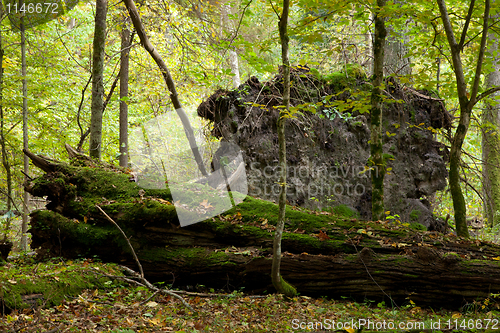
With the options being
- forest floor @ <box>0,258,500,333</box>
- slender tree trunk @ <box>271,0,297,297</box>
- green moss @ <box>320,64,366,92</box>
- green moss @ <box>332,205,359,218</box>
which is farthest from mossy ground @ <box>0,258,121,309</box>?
green moss @ <box>320,64,366,92</box>

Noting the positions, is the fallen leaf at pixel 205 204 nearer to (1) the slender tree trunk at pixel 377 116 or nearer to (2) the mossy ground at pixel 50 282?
(2) the mossy ground at pixel 50 282

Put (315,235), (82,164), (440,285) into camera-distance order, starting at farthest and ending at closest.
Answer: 1. (82,164)
2. (315,235)
3. (440,285)

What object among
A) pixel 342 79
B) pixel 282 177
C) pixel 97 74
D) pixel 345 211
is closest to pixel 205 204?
pixel 282 177

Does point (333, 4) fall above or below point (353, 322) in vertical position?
above

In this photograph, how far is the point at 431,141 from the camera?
863cm

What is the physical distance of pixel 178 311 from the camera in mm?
3783

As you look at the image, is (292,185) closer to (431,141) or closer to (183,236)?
(183,236)

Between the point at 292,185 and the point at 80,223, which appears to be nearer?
the point at 80,223

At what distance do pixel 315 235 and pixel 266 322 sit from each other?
1769 mm

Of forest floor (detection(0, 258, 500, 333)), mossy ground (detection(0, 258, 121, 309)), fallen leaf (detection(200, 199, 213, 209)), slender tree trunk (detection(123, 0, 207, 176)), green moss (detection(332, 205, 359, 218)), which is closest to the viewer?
forest floor (detection(0, 258, 500, 333))

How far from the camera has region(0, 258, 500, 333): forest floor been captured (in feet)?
10.2

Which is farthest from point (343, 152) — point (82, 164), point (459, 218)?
point (82, 164)

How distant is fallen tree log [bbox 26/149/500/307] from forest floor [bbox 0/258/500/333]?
280 millimetres

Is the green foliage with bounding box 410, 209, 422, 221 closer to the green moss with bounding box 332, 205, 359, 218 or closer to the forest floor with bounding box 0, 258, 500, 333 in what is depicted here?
the green moss with bounding box 332, 205, 359, 218
